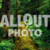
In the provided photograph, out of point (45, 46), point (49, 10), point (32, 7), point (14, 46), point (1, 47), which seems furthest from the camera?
point (32, 7)

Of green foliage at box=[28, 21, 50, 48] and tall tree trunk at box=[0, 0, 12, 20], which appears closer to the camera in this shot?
green foliage at box=[28, 21, 50, 48]

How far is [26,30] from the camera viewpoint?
7.46 meters

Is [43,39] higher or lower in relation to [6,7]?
lower

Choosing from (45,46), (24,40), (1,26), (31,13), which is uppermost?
(31,13)

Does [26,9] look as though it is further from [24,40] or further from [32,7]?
[24,40]

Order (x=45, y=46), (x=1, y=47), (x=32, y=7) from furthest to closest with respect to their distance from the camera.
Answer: (x=32, y=7)
(x=45, y=46)
(x=1, y=47)

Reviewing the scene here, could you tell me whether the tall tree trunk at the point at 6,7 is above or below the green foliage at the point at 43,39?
above

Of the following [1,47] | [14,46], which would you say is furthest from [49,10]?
[1,47]

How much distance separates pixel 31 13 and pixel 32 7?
70 centimetres

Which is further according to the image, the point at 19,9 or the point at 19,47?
the point at 19,9

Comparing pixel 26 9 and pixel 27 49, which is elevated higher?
pixel 26 9

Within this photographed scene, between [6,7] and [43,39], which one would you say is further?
[6,7]

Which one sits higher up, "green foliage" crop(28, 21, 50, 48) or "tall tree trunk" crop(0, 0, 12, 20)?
"tall tree trunk" crop(0, 0, 12, 20)

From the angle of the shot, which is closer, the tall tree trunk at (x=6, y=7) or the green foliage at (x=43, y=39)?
the green foliage at (x=43, y=39)
